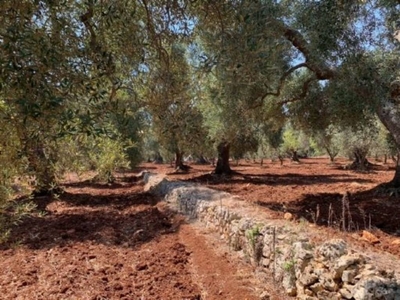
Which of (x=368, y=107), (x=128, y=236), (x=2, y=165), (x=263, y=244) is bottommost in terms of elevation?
(x=128, y=236)

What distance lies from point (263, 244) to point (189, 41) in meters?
3.42

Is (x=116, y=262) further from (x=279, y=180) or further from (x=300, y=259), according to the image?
(x=279, y=180)

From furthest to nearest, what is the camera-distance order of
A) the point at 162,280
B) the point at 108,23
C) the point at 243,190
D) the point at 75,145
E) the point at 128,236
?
the point at 243,190, the point at 128,236, the point at 162,280, the point at 75,145, the point at 108,23

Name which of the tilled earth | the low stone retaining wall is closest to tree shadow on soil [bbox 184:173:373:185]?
the tilled earth

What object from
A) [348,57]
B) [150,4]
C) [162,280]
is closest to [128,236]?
[162,280]

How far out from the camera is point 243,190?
15.5 m

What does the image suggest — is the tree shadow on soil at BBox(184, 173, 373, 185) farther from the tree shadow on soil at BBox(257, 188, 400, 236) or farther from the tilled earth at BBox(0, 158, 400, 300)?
the tilled earth at BBox(0, 158, 400, 300)

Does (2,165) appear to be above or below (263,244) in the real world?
above

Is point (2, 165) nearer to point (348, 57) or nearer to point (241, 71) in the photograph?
point (241, 71)

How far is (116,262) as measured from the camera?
6934 millimetres

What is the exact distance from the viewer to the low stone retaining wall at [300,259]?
12.3ft

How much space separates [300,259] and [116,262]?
3.66 meters

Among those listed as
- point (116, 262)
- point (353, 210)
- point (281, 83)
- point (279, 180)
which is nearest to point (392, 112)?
point (353, 210)

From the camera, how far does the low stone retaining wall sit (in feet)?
12.3
